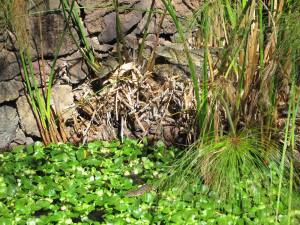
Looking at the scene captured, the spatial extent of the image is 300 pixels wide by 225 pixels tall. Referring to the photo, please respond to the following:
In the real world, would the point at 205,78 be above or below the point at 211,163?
above

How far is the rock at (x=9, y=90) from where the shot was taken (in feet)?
12.6

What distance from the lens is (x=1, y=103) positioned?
3.88 meters

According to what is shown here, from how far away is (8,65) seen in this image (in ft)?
12.6

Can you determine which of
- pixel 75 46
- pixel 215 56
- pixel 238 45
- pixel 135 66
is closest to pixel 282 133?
pixel 238 45

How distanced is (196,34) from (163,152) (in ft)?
3.82

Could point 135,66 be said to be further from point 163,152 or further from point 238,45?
point 238,45

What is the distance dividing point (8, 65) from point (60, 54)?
0.39 m

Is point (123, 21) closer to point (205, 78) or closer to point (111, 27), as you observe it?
point (111, 27)

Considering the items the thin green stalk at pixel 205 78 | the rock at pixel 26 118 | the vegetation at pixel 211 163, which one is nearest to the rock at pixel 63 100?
the rock at pixel 26 118

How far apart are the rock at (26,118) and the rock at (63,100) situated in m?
0.18

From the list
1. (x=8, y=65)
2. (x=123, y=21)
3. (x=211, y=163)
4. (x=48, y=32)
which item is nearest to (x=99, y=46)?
(x=123, y=21)

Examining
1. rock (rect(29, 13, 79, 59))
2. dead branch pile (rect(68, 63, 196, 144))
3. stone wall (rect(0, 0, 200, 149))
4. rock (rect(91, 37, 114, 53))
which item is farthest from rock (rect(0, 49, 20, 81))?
rock (rect(91, 37, 114, 53))

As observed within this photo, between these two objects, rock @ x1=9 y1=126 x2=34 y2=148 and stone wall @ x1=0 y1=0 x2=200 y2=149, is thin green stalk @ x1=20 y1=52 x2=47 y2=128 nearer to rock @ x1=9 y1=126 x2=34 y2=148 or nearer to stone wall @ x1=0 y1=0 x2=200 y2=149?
stone wall @ x1=0 y1=0 x2=200 y2=149

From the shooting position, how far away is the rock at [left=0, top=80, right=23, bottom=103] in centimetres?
385
